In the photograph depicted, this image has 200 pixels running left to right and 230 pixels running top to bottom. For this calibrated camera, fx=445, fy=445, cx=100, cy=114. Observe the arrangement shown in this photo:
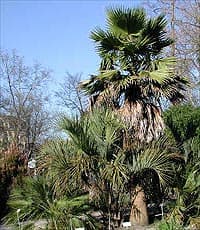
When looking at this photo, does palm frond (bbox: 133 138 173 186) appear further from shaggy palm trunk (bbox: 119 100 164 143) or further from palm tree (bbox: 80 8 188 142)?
palm tree (bbox: 80 8 188 142)

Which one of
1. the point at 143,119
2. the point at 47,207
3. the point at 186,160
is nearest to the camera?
the point at 47,207

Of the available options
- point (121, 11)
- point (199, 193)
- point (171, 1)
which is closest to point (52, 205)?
point (199, 193)

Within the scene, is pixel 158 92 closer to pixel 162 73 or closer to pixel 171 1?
pixel 162 73

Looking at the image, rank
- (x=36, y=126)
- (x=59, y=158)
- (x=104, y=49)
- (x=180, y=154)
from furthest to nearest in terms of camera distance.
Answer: (x=36, y=126) < (x=104, y=49) < (x=180, y=154) < (x=59, y=158)

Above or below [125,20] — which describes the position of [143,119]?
below

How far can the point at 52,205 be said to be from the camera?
28.5ft

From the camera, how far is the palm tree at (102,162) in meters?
9.12

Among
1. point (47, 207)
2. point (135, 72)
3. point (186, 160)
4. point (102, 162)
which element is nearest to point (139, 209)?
point (186, 160)

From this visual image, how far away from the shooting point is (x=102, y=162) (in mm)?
9250

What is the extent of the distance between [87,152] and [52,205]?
1321 mm

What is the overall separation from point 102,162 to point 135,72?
3.37 meters

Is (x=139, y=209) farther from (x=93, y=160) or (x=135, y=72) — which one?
(x=135, y=72)

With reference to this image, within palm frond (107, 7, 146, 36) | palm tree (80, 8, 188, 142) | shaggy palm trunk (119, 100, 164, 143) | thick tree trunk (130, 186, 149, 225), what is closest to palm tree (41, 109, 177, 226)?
thick tree trunk (130, 186, 149, 225)

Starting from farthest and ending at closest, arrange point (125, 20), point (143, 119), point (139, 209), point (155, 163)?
point (125, 20) → point (143, 119) → point (139, 209) → point (155, 163)
